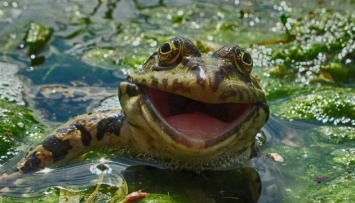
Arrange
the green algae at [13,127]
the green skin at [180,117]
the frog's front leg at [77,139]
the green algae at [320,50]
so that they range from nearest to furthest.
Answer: the green skin at [180,117], the frog's front leg at [77,139], the green algae at [13,127], the green algae at [320,50]

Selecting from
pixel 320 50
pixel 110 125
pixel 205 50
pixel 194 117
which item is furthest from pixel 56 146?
Answer: pixel 320 50

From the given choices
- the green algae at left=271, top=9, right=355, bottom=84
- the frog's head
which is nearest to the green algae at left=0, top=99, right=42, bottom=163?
the frog's head

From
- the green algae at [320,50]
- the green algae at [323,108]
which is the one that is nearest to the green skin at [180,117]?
the green algae at [323,108]

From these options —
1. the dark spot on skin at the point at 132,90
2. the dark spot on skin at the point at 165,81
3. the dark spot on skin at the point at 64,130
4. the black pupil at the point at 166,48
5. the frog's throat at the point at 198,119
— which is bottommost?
the dark spot on skin at the point at 64,130

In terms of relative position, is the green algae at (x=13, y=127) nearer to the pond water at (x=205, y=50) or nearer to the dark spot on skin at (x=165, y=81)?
the pond water at (x=205, y=50)

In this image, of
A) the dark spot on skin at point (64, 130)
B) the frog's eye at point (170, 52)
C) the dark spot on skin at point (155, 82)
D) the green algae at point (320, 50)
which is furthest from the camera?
the green algae at point (320, 50)

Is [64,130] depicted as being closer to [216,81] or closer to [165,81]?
[165,81]

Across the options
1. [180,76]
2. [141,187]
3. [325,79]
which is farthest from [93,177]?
[325,79]

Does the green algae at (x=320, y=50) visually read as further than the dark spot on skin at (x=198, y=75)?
Yes

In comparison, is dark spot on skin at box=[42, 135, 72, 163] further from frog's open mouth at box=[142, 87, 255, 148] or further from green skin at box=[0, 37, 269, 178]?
frog's open mouth at box=[142, 87, 255, 148]
